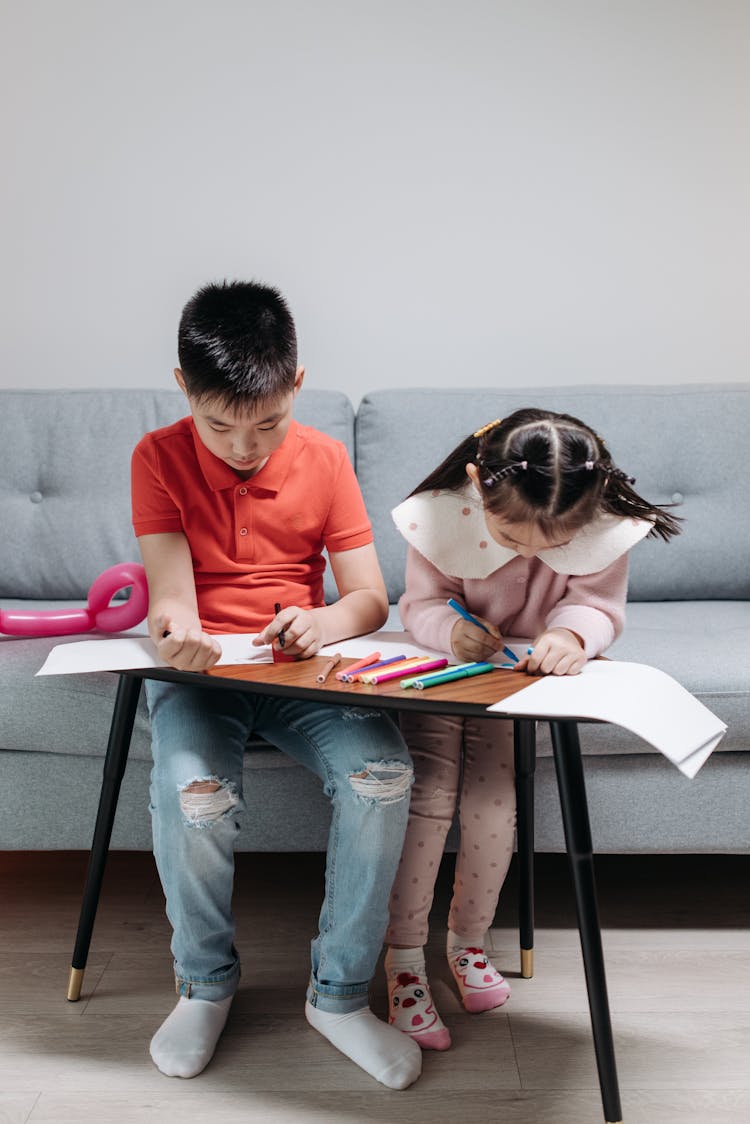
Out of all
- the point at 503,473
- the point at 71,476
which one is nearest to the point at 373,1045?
the point at 503,473

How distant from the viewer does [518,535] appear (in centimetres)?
109

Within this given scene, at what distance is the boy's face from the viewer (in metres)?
1.14

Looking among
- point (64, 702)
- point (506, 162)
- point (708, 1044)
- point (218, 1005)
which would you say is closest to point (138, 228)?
point (506, 162)

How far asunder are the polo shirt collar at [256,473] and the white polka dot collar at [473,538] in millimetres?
174

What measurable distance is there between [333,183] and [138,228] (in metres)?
0.41

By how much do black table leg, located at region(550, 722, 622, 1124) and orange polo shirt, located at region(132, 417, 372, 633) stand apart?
1.59 feet

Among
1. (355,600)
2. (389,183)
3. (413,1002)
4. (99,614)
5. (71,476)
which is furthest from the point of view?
(389,183)

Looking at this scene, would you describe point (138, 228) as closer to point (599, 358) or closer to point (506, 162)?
point (506, 162)

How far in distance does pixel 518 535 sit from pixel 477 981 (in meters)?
0.56

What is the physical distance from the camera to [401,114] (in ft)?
6.70

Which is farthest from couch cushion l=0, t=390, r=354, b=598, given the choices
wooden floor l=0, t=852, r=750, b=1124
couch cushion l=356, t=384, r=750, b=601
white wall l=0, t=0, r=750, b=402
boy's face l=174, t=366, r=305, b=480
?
boy's face l=174, t=366, r=305, b=480

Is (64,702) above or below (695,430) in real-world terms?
below

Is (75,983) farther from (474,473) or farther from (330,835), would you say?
(474,473)

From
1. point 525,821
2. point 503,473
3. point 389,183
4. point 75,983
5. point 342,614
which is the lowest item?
point 75,983
